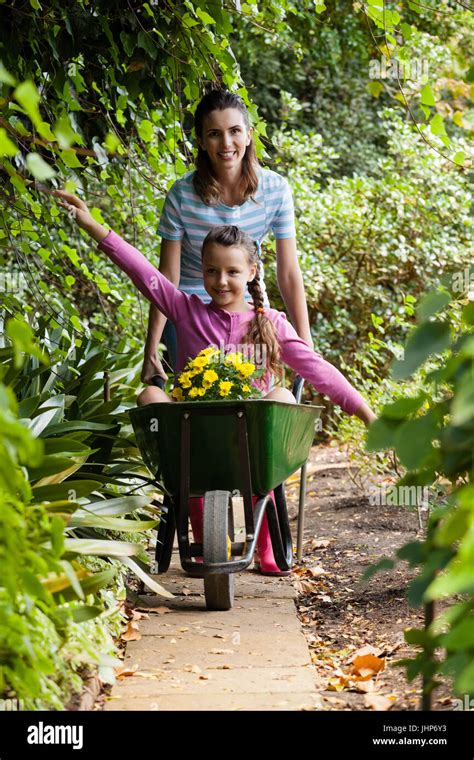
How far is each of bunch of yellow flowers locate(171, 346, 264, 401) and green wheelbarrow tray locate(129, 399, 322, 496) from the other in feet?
0.56

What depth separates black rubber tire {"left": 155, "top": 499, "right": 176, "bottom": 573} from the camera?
335 centimetres

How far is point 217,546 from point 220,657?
1.24 ft

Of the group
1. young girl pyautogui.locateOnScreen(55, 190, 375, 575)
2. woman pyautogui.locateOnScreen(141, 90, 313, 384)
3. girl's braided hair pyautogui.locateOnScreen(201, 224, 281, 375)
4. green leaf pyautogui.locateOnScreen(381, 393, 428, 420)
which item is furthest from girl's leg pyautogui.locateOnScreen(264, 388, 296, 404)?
green leaf pyautogui.locateOnScreen(381, 393, 428, 420)

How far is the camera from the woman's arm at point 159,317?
3588 millimetres

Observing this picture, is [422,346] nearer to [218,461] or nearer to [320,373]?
[218,461]

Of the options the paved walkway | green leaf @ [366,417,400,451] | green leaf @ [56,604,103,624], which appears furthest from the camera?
the paved walkway

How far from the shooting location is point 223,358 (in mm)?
3295

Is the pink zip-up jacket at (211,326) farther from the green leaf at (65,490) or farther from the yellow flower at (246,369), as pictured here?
the green leaf at (65,490)

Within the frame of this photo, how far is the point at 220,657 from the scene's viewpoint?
2.62 m

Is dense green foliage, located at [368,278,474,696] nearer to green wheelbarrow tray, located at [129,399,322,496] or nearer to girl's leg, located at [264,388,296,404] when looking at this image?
green wheelbarrow tray, located at [129,399,322,496]

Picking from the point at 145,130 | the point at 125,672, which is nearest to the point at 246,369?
the point at 125,672

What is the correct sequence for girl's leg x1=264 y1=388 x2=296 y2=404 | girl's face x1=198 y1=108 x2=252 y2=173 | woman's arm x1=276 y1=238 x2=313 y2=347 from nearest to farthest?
1. girl's leg x1=264 y1=388 x2=296 y2=404
2. girl's face x1=198 y1=108 x2=252 y2=173
3. woman's arm x1=276 y1=238 x2=313 y2=347
